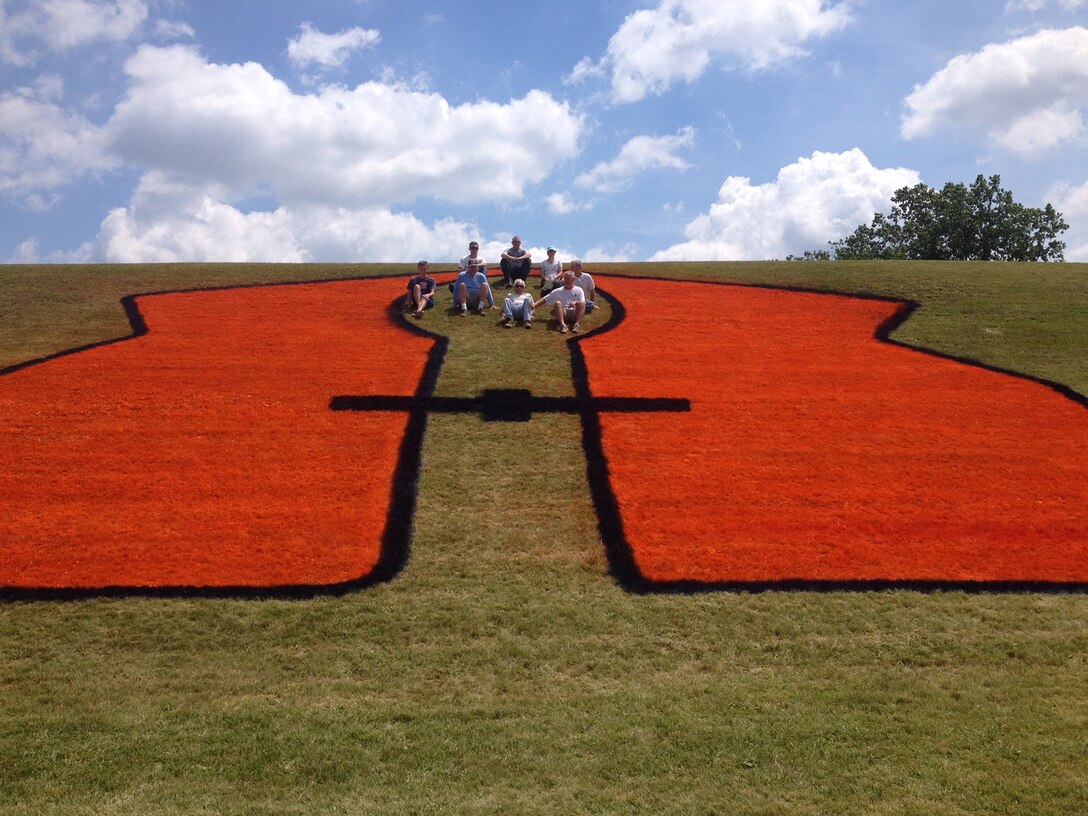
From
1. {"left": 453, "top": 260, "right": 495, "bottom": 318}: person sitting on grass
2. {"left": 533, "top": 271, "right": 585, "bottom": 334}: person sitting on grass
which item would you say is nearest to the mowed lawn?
{"left": 533, "top": 271, "right": 585, "bottom": 334}: person sitting on grass

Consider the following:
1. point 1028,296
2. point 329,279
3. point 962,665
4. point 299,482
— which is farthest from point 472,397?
point 1028,296

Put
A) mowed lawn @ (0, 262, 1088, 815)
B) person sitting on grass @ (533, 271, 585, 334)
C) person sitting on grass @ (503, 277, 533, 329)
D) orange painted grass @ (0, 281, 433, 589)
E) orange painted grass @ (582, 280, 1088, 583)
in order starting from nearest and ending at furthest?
1. mowed lawn @ (0, 262, 1088, 815)
2. orange painted grass @ (0, 281, 433, 589)
3. orange painted grass @ (582, 280, 1088, 583)
4. person sitting on grass @ (533, 271, 585, 334)
5. person sitting on grass @ (503, 277, 533, 329)

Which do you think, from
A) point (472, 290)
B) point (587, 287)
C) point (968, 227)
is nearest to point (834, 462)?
point (587, 287)

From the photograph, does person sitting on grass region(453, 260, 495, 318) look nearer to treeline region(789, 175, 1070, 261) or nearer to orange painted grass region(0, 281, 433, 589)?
orange painted grass region(0, 281, 433, 589)

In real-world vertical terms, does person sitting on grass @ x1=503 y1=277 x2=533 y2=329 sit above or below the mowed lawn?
above

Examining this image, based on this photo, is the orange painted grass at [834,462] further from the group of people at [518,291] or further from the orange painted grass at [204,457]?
the orange painted grass at [204,457]

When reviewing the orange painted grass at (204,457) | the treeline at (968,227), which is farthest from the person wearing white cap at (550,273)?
the treeline at (968,227)

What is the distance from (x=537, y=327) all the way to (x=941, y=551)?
9.40 metres

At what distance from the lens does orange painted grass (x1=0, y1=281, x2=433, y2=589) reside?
924 cm

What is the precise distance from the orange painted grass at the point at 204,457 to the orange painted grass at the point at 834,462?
3.40m

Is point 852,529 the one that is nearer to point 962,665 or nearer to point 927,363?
point 962,665

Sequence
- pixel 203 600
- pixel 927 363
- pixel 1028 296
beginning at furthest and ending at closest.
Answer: pixel 1028 296 < pixel 927 363 < pixel 203 600

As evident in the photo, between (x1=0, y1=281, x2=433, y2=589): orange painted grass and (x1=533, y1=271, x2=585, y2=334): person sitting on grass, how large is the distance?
2.73 meters

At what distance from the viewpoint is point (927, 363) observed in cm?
1564
